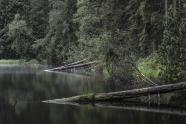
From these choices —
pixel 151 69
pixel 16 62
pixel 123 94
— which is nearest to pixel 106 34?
pixel 151 69

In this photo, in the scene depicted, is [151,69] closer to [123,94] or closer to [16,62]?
[123,94]

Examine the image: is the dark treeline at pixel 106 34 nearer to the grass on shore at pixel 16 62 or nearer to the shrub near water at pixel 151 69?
the shrub near water at pixel 151 69

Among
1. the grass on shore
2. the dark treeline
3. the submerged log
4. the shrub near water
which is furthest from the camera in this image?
the grass on shore

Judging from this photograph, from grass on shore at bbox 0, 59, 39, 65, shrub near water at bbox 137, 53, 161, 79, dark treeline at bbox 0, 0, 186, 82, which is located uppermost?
dark treeline at bbox 0, 0, 186, 82

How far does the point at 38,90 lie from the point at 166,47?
1104cm

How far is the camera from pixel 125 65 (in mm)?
31469

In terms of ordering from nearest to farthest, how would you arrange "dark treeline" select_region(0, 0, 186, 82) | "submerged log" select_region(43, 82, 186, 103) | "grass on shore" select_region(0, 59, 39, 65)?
"submerged log" select_region(43, 82, 186, 103) < "dark treeline" select_region(0, 0, 186, 82) < "grass on shore" select_region(0, 59, 39, 65)

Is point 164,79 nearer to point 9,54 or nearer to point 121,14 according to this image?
point 121,14

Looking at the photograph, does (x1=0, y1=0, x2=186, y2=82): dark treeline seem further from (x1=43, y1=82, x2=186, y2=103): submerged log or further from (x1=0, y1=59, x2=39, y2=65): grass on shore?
(x1=43, y1=82, x2=186, y2=103): submerged log

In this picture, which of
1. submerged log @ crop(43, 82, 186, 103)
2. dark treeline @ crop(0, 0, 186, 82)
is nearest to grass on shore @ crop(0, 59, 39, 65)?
dark treeline @ crop(0, 0, 186, 82)

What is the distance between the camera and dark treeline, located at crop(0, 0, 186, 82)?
28.0 m

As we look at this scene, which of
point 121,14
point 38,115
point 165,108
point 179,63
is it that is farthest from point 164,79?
point 121,14

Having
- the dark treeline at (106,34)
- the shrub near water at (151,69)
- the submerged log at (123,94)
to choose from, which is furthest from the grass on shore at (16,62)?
the submerged log at (123,94)

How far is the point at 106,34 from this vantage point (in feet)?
138
